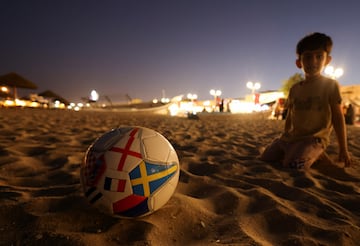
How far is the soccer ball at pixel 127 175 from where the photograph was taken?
145 cm

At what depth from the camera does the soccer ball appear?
1.45m

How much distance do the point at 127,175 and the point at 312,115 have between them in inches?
107

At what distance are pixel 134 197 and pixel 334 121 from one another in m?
2.81

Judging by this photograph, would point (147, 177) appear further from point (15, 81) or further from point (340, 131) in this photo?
point (15, 81)

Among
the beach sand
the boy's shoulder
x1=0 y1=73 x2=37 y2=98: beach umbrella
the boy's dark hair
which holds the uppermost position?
x1=0 y1=73 x2=37 y2=98: beach umbrella

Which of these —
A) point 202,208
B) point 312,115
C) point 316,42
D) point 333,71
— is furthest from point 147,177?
point 333,71

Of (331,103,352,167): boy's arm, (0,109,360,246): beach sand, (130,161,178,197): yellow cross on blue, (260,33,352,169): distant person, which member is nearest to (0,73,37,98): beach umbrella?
(0,109,360,246): beach sand

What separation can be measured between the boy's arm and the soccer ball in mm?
2367

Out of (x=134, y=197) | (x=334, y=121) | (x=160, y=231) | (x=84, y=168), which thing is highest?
(x=334, y=121)

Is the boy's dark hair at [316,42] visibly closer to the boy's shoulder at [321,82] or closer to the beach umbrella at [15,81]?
the boy's shoulder at [321,82]

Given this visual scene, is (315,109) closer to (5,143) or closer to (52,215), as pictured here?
(52,215)

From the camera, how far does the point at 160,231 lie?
141 cm

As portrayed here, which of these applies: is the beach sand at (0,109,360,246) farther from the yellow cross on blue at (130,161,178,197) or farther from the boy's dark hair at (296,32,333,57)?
the boy's dark hair at (296,32,333,57)

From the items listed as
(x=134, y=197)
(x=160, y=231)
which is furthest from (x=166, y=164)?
(x=160, y=231)
